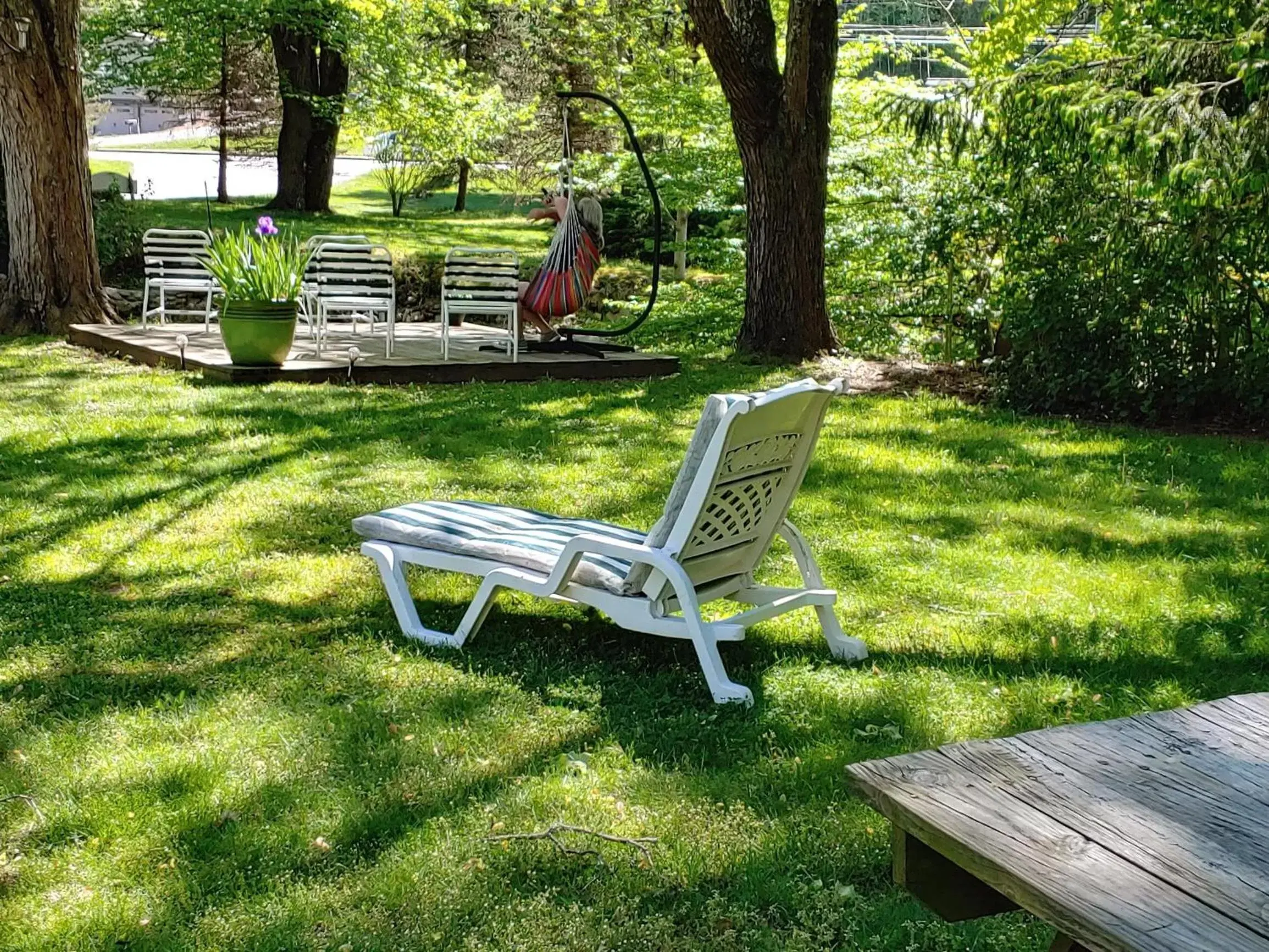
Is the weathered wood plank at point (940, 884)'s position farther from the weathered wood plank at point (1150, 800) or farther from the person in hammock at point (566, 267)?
the person in hammock at point (566, 267)

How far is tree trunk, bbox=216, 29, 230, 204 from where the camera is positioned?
25.5 m

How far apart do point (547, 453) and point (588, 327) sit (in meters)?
7.66

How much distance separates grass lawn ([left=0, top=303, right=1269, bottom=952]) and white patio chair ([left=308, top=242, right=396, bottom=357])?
346cm

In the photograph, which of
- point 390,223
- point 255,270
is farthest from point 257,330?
point 390,223

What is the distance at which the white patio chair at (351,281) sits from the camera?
11844mm

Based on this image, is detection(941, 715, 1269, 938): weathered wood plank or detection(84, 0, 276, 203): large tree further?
detection(84, 0, 276, 203): large tree

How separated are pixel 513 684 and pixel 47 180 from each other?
433 inches

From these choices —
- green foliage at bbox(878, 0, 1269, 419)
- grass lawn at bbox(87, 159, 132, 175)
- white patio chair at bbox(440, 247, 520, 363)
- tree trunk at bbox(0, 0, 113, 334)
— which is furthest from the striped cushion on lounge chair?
grass lawn at bbox(87, 159, 132, 175)

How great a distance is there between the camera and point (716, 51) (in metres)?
11.5

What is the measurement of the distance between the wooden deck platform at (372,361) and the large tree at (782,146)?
1.14m

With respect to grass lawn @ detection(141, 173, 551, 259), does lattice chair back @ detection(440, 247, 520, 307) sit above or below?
below

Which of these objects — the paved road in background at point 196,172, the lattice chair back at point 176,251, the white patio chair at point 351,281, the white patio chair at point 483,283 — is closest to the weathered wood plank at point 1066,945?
the white patio chair at point 483,283

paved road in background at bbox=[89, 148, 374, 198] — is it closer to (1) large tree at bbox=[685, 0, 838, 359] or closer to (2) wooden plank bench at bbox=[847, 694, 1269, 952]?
(1) large tree at bbox=[685, 0, 838, 359]

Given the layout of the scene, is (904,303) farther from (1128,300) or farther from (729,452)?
(729,452)
